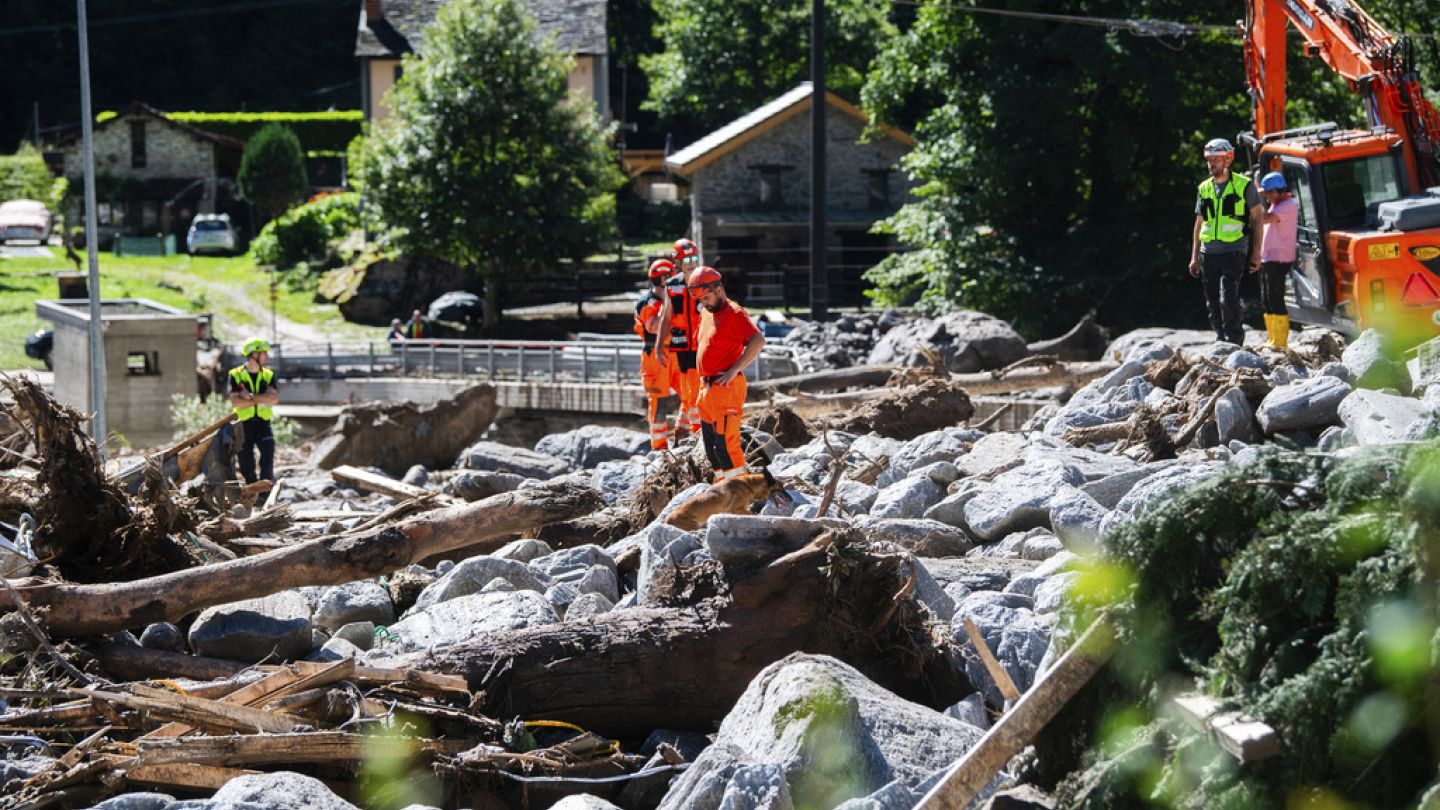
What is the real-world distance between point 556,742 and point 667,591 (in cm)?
105

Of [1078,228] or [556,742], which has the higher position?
[1078,228]

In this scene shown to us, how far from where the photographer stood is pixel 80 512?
1012cm

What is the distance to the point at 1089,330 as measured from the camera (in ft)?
75.1

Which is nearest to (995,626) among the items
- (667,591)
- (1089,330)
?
(667,591)

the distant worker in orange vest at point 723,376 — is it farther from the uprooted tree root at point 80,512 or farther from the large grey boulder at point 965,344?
the large grey boulder at point 965,344

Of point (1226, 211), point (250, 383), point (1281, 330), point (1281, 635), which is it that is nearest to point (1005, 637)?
point (1281, 635)

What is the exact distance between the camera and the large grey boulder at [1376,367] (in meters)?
11.4

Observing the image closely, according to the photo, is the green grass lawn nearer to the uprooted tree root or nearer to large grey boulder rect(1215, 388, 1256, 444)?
the uprooted tree root

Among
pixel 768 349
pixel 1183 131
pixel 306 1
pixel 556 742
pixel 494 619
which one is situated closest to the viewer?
pixel 556 742

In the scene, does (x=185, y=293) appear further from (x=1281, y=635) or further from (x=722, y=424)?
(x=1281, y=635)

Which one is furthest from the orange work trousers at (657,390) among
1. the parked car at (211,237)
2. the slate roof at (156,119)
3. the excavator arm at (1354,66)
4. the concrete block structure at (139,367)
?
the slate roof at (156,119)

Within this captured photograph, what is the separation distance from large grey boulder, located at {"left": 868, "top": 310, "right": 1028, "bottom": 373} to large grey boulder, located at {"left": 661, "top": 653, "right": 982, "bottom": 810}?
12.7 metres

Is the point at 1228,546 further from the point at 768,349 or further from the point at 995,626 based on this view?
the point at 768,349

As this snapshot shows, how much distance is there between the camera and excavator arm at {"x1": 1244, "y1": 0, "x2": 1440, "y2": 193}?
637 inches
